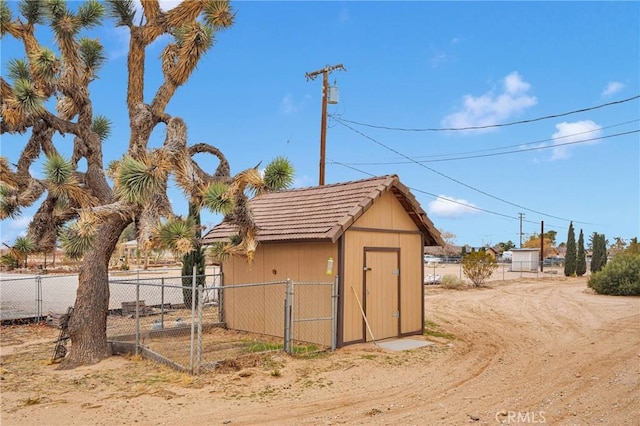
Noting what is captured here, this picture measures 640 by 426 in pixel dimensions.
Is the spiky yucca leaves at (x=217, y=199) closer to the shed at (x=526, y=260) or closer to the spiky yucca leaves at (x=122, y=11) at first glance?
the spiky yucca leaves at (x=122, y=11)

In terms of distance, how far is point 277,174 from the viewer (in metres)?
9.94

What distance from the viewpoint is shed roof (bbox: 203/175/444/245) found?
39.8 ft

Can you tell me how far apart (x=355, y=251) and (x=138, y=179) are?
552 cm

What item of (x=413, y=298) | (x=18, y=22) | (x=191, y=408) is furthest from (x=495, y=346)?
(x=18, y=22)

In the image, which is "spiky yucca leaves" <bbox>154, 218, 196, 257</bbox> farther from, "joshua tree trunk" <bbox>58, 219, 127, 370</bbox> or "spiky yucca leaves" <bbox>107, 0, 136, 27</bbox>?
"spiky yucca leaves" <bbox>107, 0, 136, 27</bbox>

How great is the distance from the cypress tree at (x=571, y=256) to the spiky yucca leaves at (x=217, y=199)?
144 feet

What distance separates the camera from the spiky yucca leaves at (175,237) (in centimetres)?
893

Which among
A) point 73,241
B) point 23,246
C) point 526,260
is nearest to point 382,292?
point 73,241

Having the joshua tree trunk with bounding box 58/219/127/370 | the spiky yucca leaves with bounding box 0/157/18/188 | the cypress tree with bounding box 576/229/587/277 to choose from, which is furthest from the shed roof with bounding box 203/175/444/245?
the cypress tree with bounding box 576/229/587/277

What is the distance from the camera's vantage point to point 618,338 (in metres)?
13.6

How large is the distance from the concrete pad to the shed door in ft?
0.90

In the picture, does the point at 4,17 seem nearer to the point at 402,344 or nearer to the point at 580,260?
the point at 402,344

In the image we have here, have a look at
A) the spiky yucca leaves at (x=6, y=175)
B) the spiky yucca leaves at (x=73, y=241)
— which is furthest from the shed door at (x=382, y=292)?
the spiky yucca leaves at (x=6, y=175)

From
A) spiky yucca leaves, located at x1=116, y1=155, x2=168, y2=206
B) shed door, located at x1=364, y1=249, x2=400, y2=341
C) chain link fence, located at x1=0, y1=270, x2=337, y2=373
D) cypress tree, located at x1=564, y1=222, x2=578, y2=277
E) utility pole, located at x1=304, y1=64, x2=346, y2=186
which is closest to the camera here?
spiky yucca leaves, located at x1=116, y1=155, x2=168, y2=206
